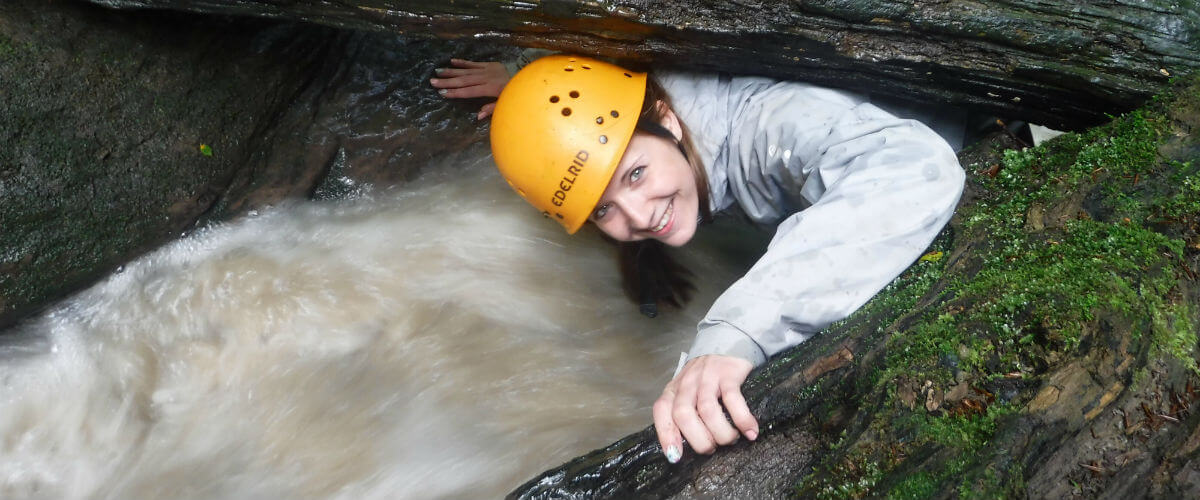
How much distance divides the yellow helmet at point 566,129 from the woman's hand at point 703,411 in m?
0.88

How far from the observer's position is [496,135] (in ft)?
10.2

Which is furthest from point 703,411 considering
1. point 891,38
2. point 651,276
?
point 651,276

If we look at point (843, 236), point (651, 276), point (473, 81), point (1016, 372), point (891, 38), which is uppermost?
point (891, 38)

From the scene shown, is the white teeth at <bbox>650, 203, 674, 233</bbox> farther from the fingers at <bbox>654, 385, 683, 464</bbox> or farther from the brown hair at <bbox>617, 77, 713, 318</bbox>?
the fingers at <bbox>654, 385, 683, 464</bbox>

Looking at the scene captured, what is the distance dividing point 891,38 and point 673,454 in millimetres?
1624

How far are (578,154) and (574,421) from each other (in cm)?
108

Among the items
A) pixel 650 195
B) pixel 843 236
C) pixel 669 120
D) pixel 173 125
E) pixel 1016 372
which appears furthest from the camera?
pixel 173 125

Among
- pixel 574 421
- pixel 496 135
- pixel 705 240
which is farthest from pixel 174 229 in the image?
pixel 705 240

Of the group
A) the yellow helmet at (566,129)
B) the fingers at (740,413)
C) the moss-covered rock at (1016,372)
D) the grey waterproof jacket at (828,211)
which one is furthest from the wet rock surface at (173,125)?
the fingers at (740,413)

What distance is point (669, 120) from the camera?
323cm

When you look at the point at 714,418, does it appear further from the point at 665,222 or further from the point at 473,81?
the point at 473,81

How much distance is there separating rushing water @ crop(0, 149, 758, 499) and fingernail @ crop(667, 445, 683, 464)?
1.10 m

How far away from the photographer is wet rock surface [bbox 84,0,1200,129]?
9.10 ft

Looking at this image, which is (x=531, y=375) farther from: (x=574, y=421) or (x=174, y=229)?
(x=174, y=229)
